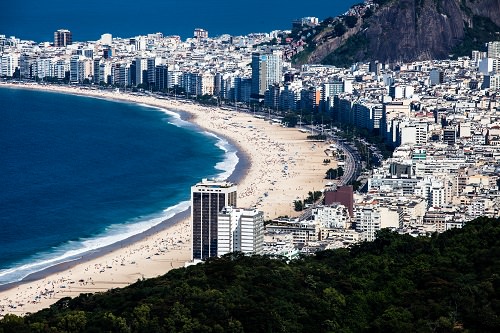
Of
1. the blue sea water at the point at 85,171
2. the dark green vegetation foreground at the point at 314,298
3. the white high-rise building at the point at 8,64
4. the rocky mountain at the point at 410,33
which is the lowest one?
the blue sea water at the point at 85,171

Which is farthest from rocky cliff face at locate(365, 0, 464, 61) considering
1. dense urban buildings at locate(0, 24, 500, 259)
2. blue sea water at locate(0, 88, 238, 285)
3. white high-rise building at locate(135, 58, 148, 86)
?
blue sea water at locate(0, 88, 238, 285)

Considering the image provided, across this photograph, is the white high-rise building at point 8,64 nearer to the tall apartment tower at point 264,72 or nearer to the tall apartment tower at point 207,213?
the tall apartment tower at point 264,72

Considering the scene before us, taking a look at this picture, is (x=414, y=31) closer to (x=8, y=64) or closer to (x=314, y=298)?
(x=8, y=64)

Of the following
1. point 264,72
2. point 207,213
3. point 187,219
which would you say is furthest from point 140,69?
point 207,213

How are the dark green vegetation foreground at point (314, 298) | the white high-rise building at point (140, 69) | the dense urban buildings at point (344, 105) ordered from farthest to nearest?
the white high-rise building at point (140, 69) < the dense urban buildings at point (344, 105) < the dark green vegetation foreground at point (314, 298)

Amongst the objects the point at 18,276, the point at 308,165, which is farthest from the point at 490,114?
the point at 18,276

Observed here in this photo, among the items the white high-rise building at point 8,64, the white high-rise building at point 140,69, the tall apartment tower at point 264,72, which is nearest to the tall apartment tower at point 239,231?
the tall apartment tower at point 264,72
